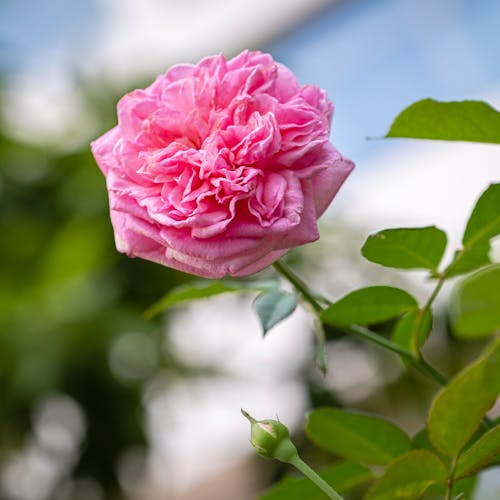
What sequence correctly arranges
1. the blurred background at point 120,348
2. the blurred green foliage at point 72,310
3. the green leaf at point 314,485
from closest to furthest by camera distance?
1. the green leaf at point 314,485
2. the blurred background at point 120,348
3. the blurred green foliage at point 72,310

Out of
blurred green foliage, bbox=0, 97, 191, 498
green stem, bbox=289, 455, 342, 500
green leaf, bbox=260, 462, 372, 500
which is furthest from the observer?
blurred green foliage, bbox=0, 97, 191, 498

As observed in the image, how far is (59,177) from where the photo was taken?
1.88 m

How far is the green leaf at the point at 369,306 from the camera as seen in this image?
353mm

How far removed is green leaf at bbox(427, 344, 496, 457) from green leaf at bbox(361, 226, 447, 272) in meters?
0.07

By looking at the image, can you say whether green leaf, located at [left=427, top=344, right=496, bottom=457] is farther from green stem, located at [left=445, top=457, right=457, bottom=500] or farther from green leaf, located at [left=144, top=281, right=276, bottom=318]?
green leaf, located at [left=144, top=281, right=276, bottom=318]

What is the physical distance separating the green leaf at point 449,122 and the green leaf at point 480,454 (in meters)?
0.12

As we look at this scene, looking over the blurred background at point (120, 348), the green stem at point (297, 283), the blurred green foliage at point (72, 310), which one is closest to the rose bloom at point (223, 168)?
the green stem at point (297, 283)

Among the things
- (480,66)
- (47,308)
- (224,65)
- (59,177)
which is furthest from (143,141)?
(480,66)

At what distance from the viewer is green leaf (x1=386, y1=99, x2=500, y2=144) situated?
12.8 inches

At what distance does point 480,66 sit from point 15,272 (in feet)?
6.56

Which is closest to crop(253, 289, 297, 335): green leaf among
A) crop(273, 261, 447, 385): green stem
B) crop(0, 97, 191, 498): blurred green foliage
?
crop(273, 261, 447, 385): green stem

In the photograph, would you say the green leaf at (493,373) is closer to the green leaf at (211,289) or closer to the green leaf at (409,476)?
the green leaf at (409,476)

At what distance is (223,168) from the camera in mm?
308

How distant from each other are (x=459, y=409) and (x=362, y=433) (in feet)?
0.28
